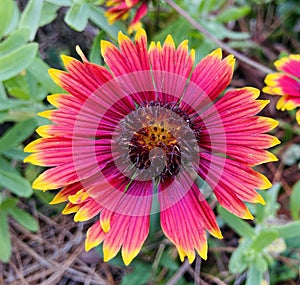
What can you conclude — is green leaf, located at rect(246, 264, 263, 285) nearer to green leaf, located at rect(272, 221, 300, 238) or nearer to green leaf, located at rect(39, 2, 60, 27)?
green leaf, located at rect(272, 221, 300, 238)

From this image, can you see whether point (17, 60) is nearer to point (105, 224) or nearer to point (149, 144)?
point (149, 144)

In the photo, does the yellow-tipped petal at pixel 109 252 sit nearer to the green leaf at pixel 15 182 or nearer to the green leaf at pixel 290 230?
the green leaf at pixel 15 182

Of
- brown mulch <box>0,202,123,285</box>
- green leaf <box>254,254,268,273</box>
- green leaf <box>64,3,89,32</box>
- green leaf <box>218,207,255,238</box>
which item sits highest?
green leaf <box>64,3,89,32</box>

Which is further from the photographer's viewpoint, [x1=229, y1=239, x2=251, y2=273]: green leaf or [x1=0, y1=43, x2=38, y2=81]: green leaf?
[x1=229, y1=239, x2=251, y2=273]: green leaf

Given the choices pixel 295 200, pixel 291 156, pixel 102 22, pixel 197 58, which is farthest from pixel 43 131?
pixel 291 156

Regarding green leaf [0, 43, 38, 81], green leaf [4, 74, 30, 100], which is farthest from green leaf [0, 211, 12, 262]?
green leaf [0, 43, 38, 81]

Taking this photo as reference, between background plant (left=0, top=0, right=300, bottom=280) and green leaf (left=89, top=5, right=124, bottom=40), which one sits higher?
green leaf (left=89, top=5, right=124, bottom=40)

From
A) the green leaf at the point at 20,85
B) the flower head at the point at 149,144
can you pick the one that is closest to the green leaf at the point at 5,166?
the green leaf at the point at 20,85
